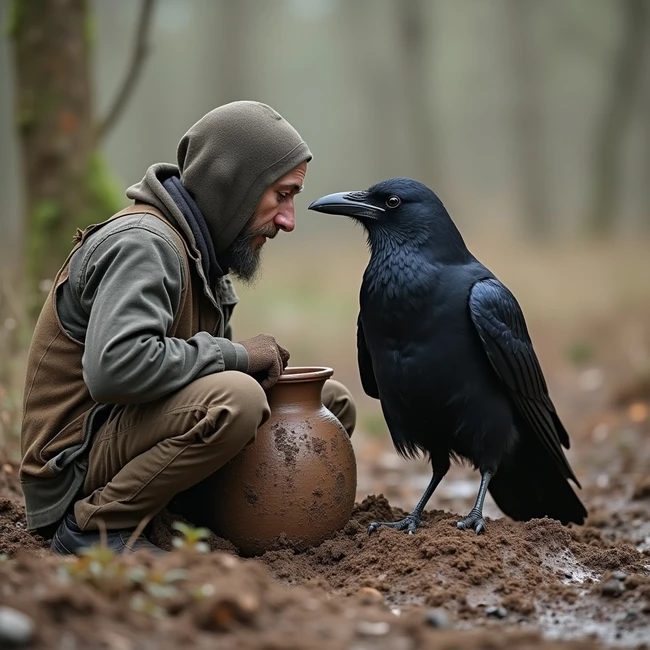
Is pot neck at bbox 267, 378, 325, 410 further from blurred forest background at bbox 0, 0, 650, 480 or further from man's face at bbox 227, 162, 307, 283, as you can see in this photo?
blurred forest background at bbox 0, 0, 650, 480

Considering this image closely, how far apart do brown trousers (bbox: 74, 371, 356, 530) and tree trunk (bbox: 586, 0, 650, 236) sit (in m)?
17.3

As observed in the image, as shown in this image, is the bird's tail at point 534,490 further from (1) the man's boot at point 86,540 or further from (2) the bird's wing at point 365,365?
(1) the man's boot at point 86,540

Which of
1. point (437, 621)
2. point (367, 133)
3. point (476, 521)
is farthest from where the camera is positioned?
point (367, 133)

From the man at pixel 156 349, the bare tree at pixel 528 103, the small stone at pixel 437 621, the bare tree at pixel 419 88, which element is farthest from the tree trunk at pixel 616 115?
the small stone at pixel 437 621

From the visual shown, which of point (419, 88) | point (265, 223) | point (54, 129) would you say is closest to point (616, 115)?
point (419, 88)

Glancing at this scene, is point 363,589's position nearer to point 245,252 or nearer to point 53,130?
point 245,252

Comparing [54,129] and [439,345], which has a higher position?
[54,129]

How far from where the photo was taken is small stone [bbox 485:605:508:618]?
3285 mm

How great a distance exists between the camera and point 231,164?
13.1ft

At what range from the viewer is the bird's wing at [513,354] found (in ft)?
13.8

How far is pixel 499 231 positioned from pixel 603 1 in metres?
6.14

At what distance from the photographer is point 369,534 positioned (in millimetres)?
4109

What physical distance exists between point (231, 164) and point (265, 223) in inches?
12.9

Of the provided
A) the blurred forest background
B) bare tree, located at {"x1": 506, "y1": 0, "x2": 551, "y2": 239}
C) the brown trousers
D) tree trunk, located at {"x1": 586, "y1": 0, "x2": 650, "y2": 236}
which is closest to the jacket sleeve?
the brown trousers
